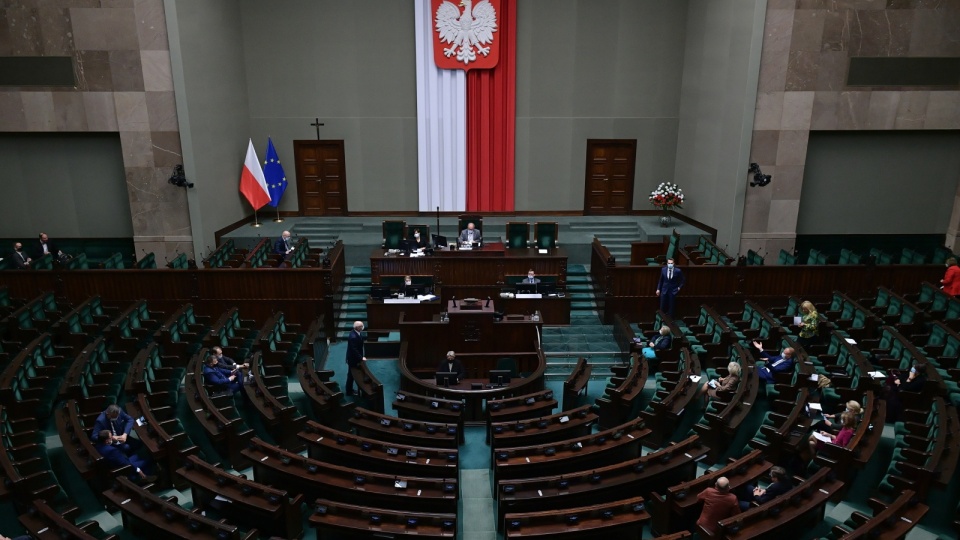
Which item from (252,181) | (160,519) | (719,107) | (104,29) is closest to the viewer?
(160,519)

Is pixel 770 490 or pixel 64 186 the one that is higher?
pixel 64 186

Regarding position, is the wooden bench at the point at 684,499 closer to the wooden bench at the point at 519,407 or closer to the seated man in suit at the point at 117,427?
the wooden bench at the point at 519,407

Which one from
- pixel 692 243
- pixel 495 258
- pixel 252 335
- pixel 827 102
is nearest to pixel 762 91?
pixel 827 102

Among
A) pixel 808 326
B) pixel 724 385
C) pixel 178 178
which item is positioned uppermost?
pixel 178 178

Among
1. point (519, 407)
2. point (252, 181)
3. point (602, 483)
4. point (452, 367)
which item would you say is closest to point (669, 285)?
point (519, 407)

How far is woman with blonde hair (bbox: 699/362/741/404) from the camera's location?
855 centimetres

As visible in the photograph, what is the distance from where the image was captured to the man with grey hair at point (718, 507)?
5.99 m

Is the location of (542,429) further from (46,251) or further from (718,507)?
(46,251)

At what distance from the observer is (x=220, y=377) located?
29.2 ft

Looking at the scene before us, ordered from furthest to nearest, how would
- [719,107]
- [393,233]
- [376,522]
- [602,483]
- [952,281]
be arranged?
[719,107] → [393,233] → [952,281] → [602,483] → [376,522]

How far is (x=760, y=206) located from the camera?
48.2 ft

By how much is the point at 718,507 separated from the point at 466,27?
13761mm

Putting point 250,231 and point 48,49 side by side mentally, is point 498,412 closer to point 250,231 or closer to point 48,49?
point 250,231

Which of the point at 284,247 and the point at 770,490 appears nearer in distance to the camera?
the point at 770,490
